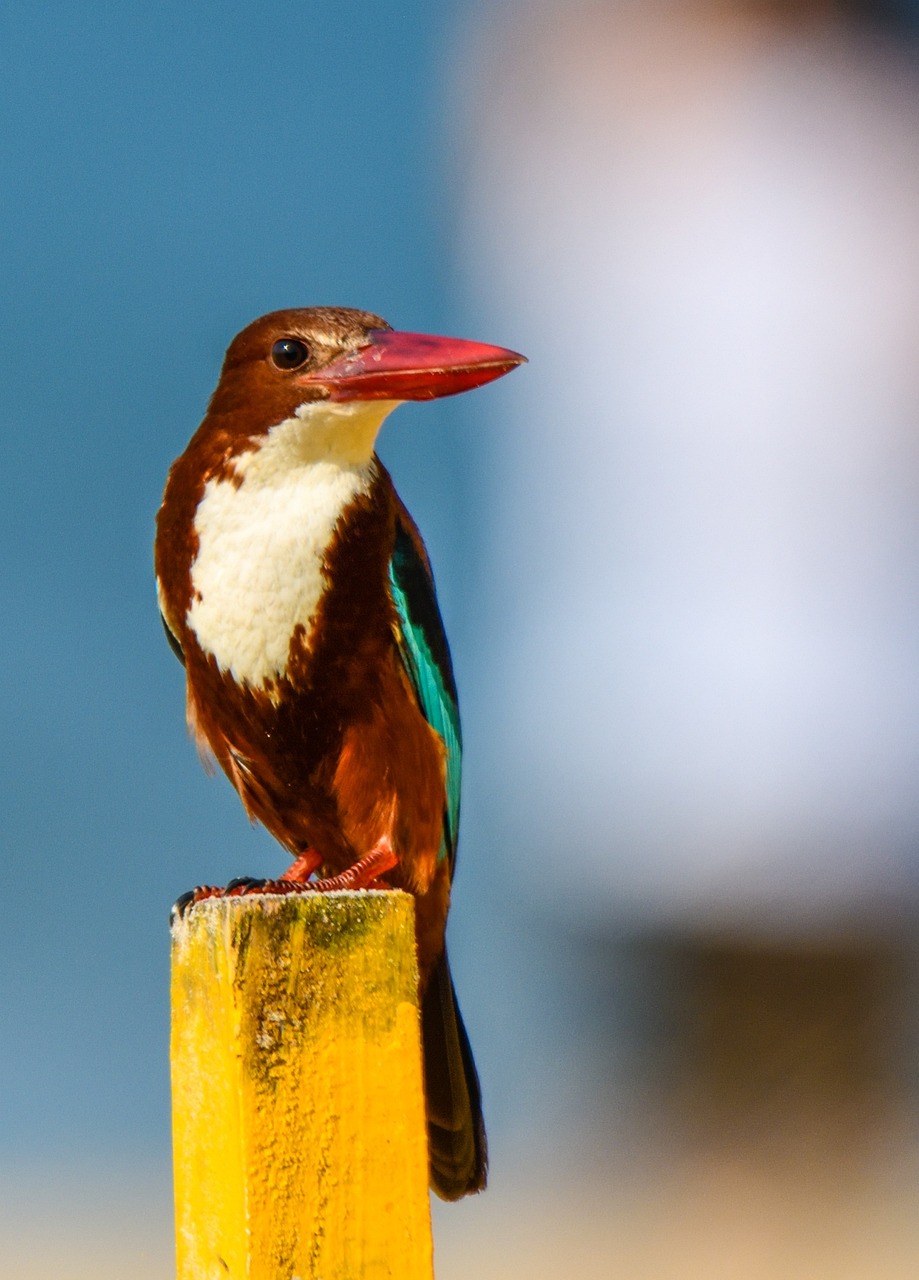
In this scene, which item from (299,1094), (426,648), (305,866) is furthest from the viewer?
(305,866)

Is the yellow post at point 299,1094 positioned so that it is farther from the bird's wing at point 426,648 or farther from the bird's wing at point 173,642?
the bird's wing at point 173,642

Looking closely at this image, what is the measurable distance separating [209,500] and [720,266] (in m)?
2.98

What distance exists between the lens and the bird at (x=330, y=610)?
2.37 m

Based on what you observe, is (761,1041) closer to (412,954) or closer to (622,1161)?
(622,1161)

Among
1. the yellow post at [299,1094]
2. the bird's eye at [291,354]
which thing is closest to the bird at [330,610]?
the bird's eye at [291,354]

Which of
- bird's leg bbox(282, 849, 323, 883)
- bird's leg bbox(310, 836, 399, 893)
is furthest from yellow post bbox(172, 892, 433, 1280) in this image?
bird's leg bbox(282, 849, 323, 883)

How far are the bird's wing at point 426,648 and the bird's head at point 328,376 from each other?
179 millimetres

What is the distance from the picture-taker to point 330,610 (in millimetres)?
2402

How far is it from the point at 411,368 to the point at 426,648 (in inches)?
17.6

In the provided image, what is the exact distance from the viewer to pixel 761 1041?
4848 mm

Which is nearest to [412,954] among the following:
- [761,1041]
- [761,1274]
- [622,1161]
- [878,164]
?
[761,1041]

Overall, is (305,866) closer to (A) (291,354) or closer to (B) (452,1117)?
(B) (452,1117)

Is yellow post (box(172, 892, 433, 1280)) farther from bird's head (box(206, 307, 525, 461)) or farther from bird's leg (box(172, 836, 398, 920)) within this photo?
bird's head (box(206, 307, 525, 461))

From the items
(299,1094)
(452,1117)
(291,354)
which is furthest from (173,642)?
(299,1094)
